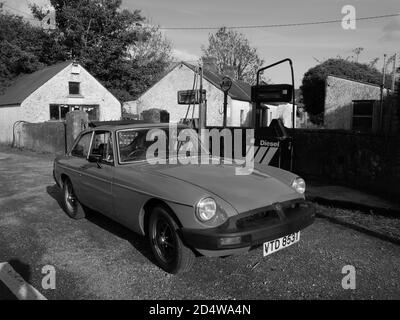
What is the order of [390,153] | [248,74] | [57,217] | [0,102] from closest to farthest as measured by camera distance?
[57,217] < [390,153] < [0,102] < [248,74]

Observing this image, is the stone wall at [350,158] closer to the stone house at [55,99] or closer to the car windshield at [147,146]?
the car windshield at [147,146]

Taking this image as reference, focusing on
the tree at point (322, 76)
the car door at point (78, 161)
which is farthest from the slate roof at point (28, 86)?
the car door at point (78, 161)

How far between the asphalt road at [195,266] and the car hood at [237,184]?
2.52ft

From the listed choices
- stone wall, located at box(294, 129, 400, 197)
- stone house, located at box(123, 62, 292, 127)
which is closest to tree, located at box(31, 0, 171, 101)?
stone house, located at box(123, 62, 292, 127)

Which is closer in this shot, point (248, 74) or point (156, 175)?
point (156, 175)

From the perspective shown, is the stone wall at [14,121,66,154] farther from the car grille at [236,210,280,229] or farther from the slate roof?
the car grille at [236,210,280,229]

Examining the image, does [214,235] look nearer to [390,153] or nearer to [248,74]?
[390,153]

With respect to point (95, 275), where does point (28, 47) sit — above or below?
above

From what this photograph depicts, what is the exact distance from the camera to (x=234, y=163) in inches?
203

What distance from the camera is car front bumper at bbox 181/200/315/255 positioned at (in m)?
3.46
